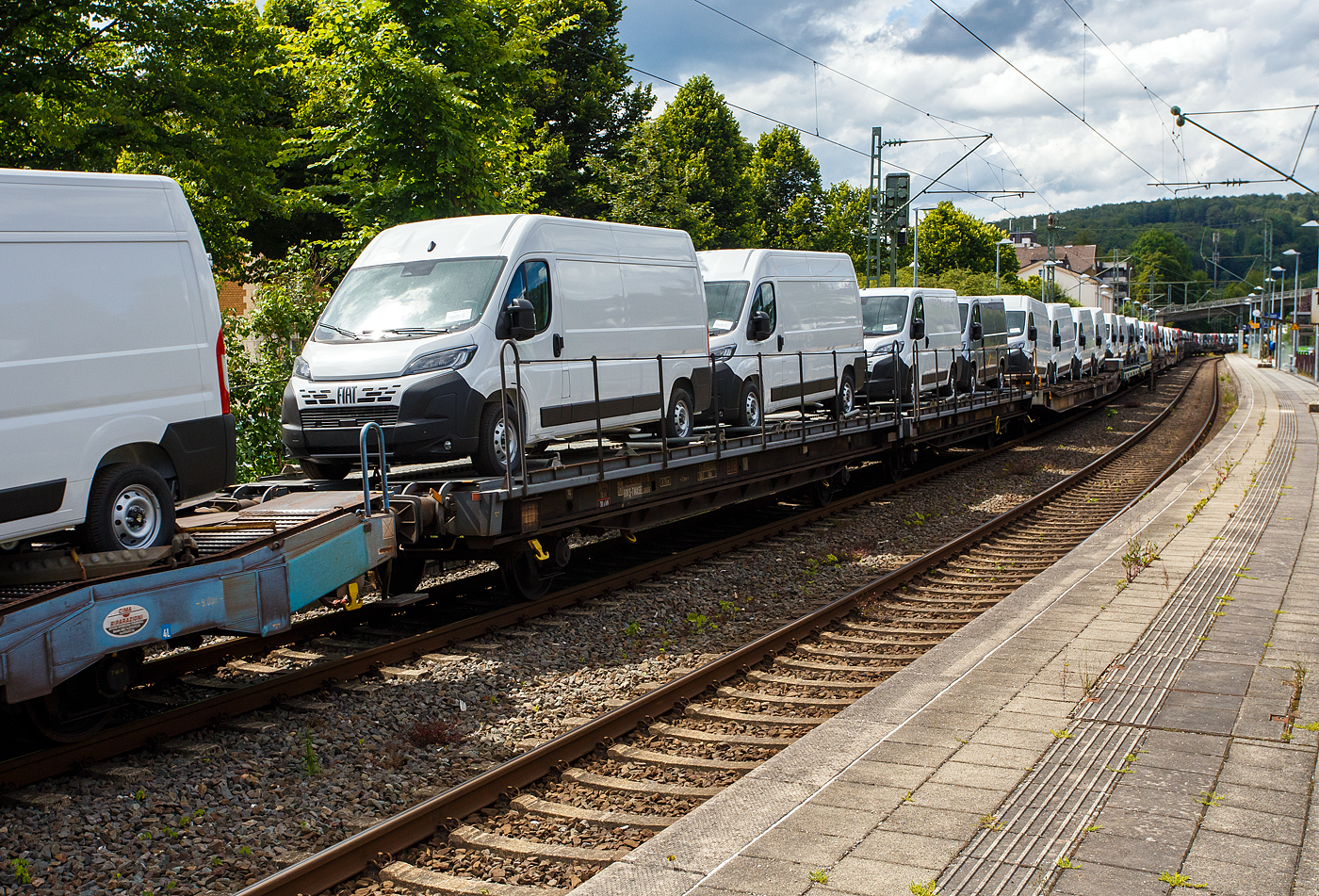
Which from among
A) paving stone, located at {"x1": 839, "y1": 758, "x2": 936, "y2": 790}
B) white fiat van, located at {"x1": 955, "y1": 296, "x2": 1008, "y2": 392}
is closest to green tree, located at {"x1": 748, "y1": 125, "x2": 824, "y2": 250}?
white fiat van, located at {"x1": 955, "y1": 296, "x2": 1008, "y2": 392}

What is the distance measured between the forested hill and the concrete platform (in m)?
97.9

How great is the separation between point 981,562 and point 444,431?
6423 mm

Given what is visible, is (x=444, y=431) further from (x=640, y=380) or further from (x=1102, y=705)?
(x=1102, y=705)

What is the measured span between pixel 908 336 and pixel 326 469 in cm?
1346

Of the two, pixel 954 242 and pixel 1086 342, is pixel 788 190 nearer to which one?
pixel 1086 342

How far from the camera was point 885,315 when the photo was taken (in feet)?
67.6

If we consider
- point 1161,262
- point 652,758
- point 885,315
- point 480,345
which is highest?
point 1161,262

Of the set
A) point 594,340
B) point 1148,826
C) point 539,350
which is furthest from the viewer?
point 594,340

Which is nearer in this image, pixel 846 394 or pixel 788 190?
pixel 846 394

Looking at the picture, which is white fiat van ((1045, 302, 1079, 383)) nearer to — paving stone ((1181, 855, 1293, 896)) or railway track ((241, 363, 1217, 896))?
railway track ((241, 363, 1217, 896))

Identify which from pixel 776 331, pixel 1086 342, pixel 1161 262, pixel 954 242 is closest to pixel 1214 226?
pixel 1161 262

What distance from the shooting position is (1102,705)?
6242 millimetres

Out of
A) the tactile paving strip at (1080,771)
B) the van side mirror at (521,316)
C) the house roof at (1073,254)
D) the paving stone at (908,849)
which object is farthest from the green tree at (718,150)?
the house roof at (1073,254)

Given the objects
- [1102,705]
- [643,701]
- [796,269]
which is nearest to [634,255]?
[796,269]
